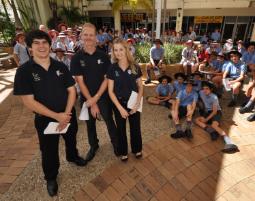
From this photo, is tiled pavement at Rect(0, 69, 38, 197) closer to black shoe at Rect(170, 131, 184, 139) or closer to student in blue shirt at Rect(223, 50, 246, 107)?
black shoe at Rect(170, 131, 184, 139)

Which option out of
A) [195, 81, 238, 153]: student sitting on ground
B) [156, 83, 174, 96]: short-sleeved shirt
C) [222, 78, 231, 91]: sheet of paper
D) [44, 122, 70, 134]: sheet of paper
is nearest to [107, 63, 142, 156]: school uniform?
[44, 122, 70, 134]: sheet of paper

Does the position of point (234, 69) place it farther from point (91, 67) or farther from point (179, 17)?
point (179, 17)

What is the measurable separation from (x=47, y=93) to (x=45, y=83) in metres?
0.12

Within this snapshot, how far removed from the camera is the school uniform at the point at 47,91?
2.20 metres

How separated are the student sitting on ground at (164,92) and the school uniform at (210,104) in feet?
3.23

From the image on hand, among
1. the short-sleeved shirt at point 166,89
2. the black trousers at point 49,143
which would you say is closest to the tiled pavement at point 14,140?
the black trousers at point 49,143

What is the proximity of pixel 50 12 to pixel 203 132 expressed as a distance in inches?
652

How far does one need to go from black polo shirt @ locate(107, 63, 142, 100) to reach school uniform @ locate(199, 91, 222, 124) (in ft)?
7.26

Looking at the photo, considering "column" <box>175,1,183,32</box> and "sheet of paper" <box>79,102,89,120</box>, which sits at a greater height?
"column" <box>175,1,183,32</box>

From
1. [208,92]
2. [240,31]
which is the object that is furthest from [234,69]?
[240,31]

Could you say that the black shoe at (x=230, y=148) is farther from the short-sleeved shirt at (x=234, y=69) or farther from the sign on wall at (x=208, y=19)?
the sign on wall at (x=208, y=19)

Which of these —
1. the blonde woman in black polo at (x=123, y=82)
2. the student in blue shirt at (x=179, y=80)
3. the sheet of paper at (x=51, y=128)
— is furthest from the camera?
the student in blue shirt at (x=179, y=80)

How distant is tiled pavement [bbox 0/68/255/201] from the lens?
9.42 ft

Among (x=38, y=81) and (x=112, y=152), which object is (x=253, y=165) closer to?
(x=112, y=152)
